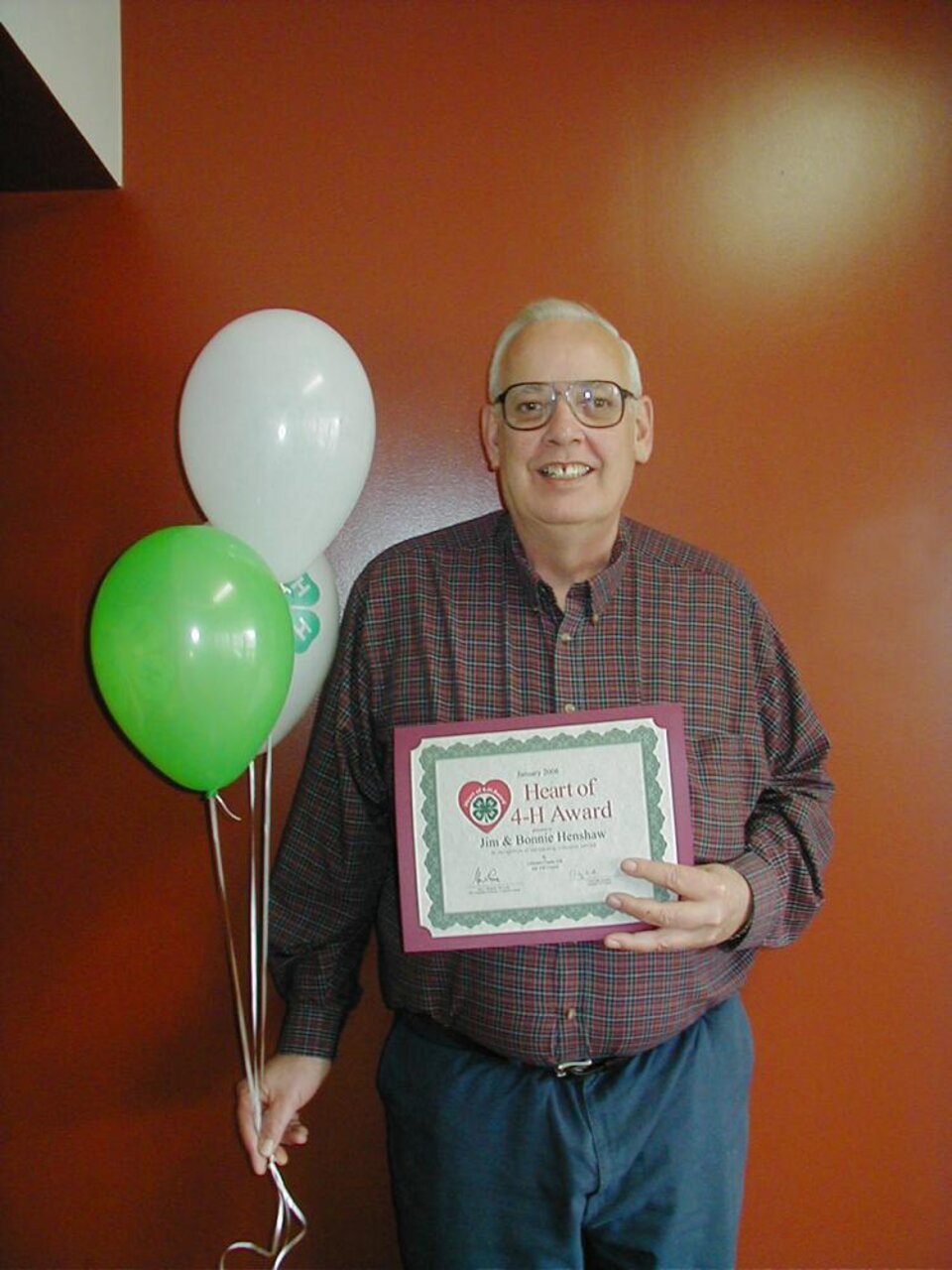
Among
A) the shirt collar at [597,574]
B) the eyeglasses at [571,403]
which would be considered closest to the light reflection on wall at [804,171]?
the eyeglasses at [571,403]

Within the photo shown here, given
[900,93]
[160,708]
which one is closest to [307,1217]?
[160,708]

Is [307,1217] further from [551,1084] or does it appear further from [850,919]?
[850,919]

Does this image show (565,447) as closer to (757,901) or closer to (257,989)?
(757,901)

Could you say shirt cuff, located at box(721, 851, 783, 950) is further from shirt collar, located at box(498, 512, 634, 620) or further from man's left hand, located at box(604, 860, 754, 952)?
shirt collar, located at box(498, 512, 634, 620)

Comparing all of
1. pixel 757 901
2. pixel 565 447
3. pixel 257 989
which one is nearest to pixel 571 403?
pixel 565 447

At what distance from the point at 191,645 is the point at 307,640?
0.32 metres

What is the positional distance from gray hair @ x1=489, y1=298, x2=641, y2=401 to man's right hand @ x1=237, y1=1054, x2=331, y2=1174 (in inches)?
40.5

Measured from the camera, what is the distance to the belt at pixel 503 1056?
1.21 metres

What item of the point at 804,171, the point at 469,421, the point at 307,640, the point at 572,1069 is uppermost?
the point at 804,171

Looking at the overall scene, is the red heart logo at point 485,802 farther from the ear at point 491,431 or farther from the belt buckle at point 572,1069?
the ear at point 491,431

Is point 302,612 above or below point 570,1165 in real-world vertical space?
above

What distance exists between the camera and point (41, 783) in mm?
1629

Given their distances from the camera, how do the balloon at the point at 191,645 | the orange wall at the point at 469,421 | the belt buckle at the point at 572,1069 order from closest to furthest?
the balloon at the point at 191,645 → the belt buckle at the point at 572,1069 → the orange wall at the point at 469,421

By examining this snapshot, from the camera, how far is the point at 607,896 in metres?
1.12
